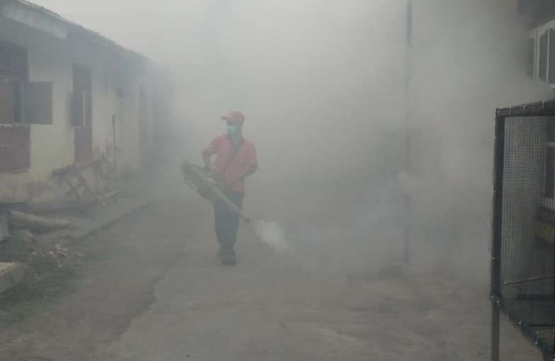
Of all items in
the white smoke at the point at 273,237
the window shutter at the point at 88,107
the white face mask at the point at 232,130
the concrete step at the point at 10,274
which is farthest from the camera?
the window shutter at the point at 88,107

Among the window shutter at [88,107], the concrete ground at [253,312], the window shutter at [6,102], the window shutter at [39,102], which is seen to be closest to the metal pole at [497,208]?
the concrete ground at [253,312]

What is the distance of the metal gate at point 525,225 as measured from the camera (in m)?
3.19

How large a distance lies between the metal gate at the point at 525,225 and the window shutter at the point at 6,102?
6339 mm

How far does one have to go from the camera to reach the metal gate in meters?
3.19

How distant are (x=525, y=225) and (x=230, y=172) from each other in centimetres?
352

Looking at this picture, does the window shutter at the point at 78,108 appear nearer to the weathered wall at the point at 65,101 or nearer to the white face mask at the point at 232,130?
the weathered wall at the point at 65,101

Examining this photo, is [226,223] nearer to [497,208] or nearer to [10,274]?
[10,274]

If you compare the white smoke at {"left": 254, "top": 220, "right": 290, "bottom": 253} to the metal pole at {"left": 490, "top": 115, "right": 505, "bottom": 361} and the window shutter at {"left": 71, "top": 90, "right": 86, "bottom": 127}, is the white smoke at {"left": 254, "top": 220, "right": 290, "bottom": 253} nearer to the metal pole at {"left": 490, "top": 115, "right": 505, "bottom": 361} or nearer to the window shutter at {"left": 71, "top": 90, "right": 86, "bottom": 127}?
the metal pole at {"left": 490, "top": 115, "right": 505, "bottom": 361}

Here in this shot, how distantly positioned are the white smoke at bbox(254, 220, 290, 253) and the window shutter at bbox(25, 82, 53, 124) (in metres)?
3.63

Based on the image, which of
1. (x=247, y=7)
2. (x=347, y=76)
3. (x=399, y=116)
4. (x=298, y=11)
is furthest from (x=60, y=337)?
(x=247, y=7)

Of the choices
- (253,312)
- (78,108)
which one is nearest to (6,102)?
(78,108)

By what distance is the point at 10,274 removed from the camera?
5.59m

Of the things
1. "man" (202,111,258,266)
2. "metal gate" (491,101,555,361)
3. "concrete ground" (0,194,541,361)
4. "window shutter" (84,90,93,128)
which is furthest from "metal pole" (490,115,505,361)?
"window shutter" (84,90,93,128)

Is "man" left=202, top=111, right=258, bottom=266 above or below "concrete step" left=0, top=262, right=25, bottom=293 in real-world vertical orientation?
above
